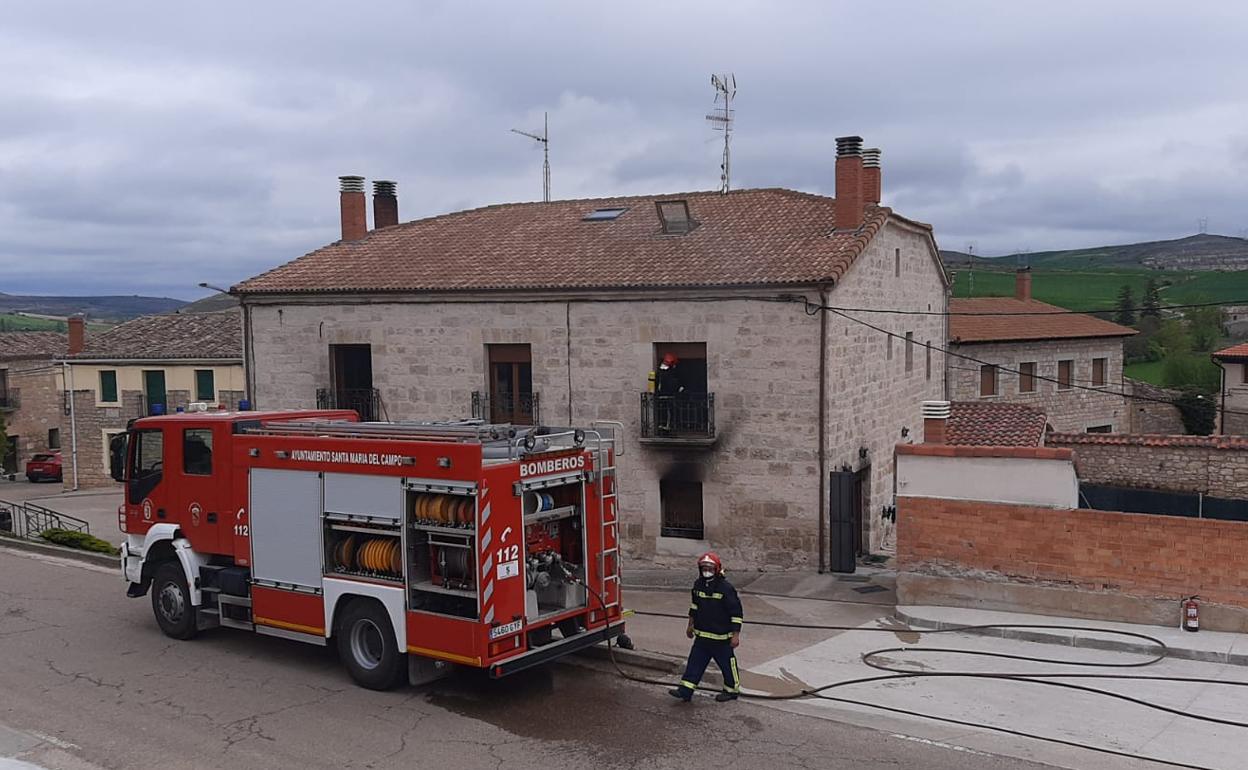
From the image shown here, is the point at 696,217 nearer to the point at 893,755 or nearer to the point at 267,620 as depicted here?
the point at 267,620

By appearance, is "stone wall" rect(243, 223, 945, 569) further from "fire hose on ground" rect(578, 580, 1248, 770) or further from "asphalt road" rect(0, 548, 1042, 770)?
"asphalt road" rect(0, 548, 1042, 770)

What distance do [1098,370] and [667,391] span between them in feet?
85.7

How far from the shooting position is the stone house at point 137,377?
34.9 m

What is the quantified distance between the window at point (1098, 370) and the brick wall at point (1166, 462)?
56.2ft

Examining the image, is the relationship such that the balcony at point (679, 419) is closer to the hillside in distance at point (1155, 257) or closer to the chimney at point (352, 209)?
the chimney at point (352, 209)

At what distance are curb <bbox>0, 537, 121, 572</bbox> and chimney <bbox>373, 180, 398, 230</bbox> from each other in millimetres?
10403

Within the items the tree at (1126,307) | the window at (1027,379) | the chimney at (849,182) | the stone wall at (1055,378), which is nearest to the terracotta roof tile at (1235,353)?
the stone wall at (1055,378)

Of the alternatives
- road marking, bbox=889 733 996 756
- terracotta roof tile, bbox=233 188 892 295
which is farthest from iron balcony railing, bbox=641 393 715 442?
road marking, bbox=889 733 996 756

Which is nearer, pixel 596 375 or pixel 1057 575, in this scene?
pixel 1057 575

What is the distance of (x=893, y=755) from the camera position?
28.7ft

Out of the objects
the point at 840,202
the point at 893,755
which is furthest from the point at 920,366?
the point at 893,755

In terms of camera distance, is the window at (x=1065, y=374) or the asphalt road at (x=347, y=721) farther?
the window at (x=1065, y=374)

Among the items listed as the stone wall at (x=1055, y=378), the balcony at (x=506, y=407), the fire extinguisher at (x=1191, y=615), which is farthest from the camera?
the stone wall at (x=1055, y=378)

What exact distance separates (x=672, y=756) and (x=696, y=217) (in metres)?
13.9
